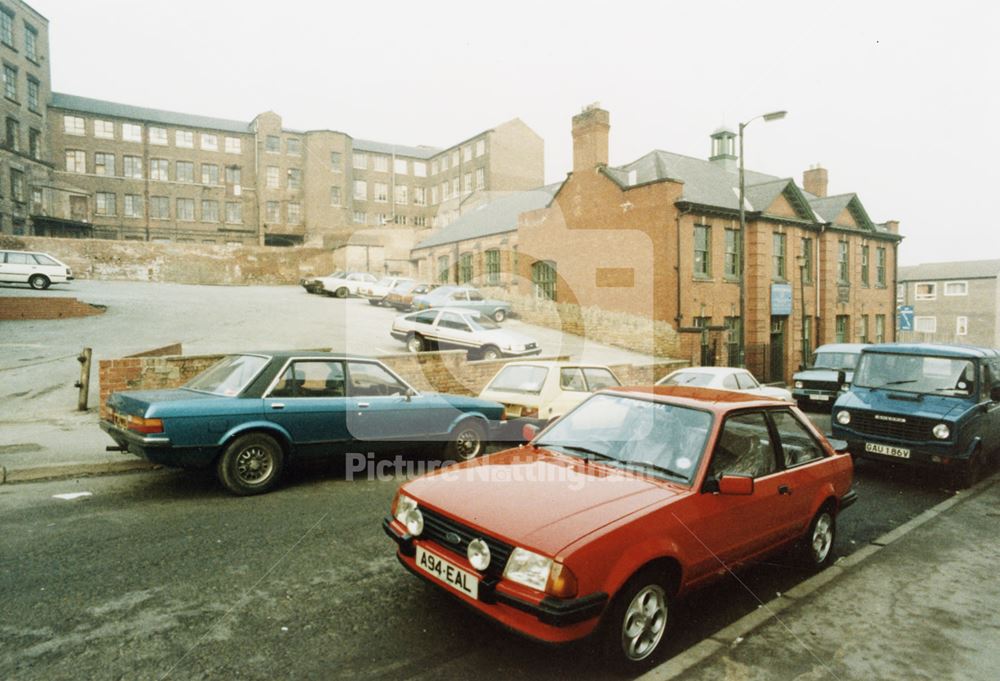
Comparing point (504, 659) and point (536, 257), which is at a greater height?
point (536, 257)

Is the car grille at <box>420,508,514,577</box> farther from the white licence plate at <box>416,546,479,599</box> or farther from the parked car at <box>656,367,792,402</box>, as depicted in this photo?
the parked car at <box>656,367,792,402</box>

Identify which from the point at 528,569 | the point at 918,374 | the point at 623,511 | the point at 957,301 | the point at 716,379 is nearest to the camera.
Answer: the point at 528,569

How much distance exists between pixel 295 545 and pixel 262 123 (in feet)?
197

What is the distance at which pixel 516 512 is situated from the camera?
3.41 meters

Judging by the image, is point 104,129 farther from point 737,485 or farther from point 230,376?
point 737,485

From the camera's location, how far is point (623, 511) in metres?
3.38

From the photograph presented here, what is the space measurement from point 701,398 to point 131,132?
206ft

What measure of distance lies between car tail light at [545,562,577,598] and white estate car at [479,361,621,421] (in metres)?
5.69

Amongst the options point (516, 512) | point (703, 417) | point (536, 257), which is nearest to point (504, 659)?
point (516, 512)

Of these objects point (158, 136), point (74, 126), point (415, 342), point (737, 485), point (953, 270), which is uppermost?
point (158, 136)

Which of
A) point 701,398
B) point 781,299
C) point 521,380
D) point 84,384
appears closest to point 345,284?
point 84,384

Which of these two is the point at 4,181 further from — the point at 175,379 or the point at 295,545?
the point at 295,545

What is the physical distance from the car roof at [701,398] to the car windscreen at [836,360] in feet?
44.8

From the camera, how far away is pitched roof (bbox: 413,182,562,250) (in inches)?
1468
